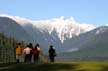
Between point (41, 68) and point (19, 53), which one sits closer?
point (41, 68)

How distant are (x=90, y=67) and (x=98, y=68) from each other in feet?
4.34

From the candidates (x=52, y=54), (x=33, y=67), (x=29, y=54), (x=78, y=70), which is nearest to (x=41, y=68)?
(x=33, y=67)

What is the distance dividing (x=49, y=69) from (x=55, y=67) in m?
1.72

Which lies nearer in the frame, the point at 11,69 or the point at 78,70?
the point at 78,70

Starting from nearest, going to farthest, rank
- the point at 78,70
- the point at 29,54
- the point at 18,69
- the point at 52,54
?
the point at 78,70 < the point at 18,69 < the point at 29,54 < the point at 52,54

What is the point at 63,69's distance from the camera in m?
41.6

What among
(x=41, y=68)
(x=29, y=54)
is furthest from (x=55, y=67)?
(x=29, y=54)

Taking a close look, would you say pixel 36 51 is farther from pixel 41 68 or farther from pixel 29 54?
pixel 41 68

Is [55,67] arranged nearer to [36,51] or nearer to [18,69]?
[18,69]

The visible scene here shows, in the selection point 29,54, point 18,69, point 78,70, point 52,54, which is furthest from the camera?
point 52,54

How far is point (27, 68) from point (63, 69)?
4535mm

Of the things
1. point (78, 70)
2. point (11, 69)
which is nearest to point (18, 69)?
point (11, 69)

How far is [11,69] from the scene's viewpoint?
43469 millimetres

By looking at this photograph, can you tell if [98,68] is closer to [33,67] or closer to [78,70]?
[78,70]
